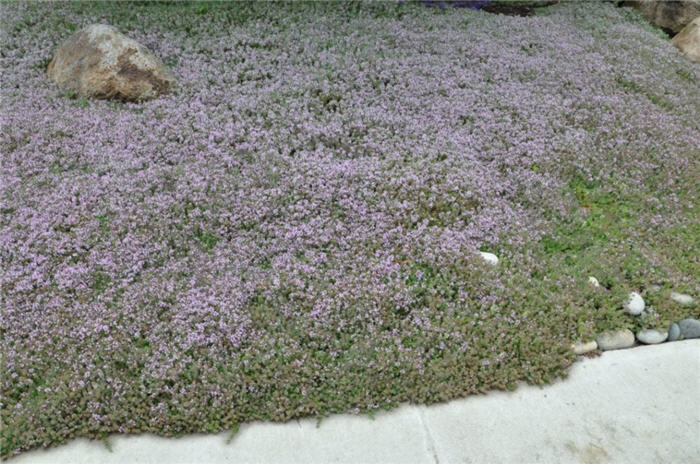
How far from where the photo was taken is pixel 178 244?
4.83m

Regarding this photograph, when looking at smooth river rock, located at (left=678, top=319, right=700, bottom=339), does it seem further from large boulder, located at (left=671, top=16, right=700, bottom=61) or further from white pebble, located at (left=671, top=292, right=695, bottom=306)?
large boulder, located at (left=671, top=16, right=700, bottom=61)

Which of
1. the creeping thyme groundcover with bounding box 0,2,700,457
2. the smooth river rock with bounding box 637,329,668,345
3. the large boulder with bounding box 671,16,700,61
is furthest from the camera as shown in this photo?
the large boulder with bounding box 671,16,700,61

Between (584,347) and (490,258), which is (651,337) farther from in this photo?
(490,258)

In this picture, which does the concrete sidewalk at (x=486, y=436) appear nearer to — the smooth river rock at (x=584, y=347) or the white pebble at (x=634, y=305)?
the smooth river rock at (x=584, y=347)

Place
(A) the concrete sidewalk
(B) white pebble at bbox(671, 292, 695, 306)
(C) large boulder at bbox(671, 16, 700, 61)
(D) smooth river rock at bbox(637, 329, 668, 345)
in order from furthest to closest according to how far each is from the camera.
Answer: (C) large boulder at bbox(671, 16, 700, 61)
(B) white pebble at bbox(671, 292, 695, 306)
(D) smooth river rock at bbox(637, 329, 668, 345)
(A) the concrete sidewalk

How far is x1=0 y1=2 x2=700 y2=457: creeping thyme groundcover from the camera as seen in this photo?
153 inches

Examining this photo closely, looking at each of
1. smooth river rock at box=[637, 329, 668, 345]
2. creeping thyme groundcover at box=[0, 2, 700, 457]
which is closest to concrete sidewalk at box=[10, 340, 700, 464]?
creeping thyme groundcover at box=[0, 2, 700, 457]

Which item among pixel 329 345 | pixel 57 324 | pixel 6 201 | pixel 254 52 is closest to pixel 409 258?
pixel 329 345

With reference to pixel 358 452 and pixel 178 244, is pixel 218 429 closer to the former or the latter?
pixel 358 452

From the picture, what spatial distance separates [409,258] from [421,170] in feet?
3.95

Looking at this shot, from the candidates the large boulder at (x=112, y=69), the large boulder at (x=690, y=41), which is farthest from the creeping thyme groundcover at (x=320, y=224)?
the large boulder at (x=690, y=41)

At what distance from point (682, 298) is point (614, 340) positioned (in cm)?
85

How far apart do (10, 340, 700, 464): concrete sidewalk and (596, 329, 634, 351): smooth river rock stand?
39cm

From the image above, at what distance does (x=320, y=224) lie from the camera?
4961mm
